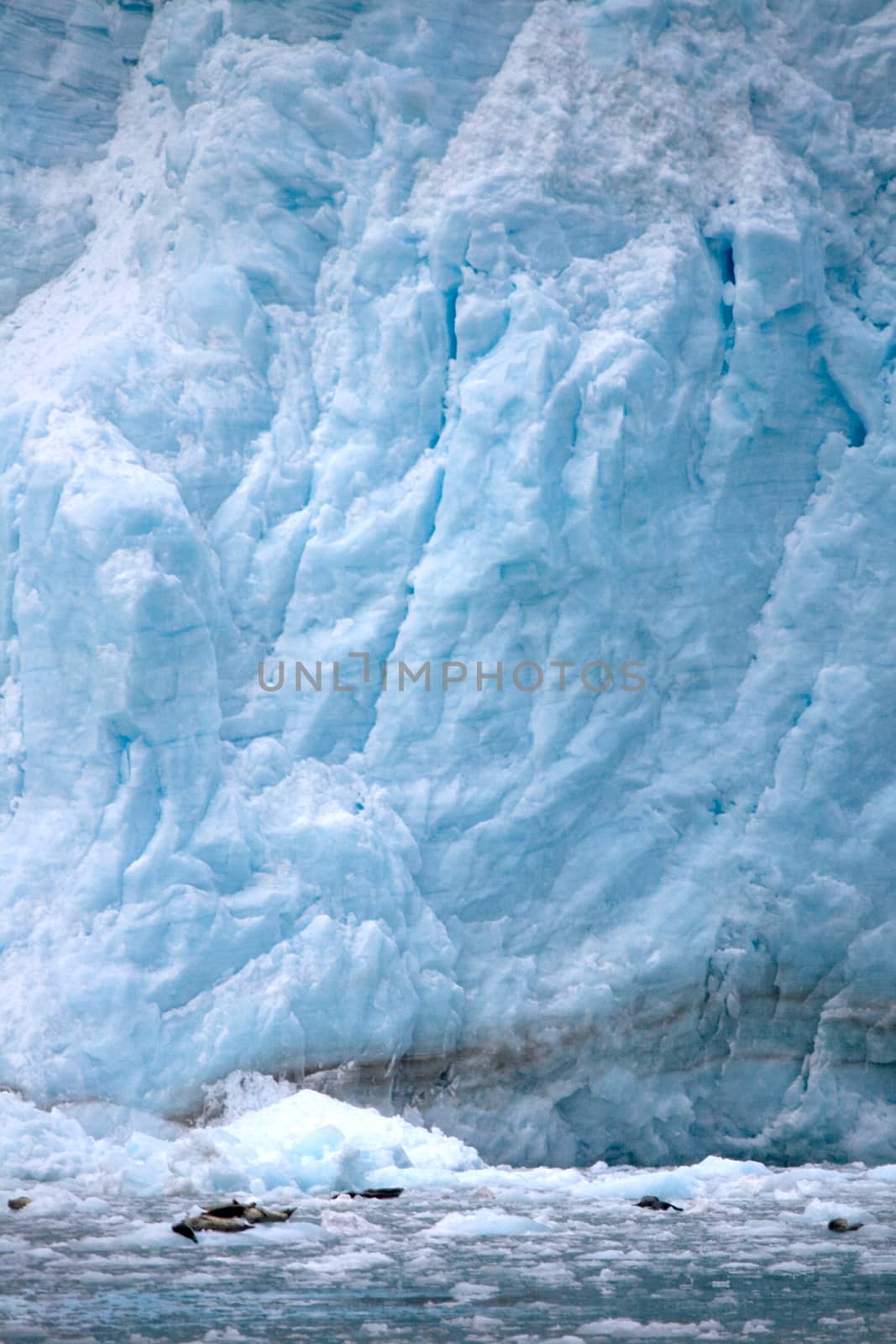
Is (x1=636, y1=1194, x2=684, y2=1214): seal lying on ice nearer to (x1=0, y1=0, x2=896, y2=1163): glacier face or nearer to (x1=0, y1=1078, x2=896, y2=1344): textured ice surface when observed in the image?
(x1=0, y1=1078, x2=896, y2=1344): textured ice surface

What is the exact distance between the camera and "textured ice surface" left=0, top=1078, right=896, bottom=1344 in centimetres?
518

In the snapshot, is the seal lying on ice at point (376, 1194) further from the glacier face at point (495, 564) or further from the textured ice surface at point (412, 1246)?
the glacier face at point (495, 564)

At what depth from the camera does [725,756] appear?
9609 mm

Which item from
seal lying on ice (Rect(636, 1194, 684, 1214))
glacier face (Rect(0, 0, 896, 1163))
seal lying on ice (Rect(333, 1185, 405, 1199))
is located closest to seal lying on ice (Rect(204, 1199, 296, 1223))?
seal lying on ice (Rect(333, 1185, 405, 1199))

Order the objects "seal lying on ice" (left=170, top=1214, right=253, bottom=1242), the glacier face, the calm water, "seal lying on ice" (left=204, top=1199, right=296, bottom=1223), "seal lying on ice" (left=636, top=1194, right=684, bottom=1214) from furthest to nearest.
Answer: the glacier face, "seal lying on ice" (left=636, top=1194, right=684, bottom=1214), "seal lying on ice" (left=204, top=1199, right=296, bottom=1223), "seal lying on ice" (left=170, top=1214, right=253, bottom=1242), the calm water

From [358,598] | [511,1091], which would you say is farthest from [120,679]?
[511,1091]

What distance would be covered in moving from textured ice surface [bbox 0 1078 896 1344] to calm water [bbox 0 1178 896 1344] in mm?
13

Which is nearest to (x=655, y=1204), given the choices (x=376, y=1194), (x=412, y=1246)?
(x=376, y=1194)

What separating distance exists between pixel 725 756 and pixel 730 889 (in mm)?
744

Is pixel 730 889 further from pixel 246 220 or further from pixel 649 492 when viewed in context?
pixel 246 220

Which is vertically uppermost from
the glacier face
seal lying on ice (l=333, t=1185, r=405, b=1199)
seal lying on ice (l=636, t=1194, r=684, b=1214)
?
the glacier face

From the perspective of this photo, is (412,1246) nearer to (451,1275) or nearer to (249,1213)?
(451,1275)

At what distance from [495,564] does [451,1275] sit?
4284mm

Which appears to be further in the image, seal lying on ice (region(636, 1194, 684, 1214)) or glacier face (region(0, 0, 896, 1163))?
glacier face (region(0, 0, 896, 1163))
